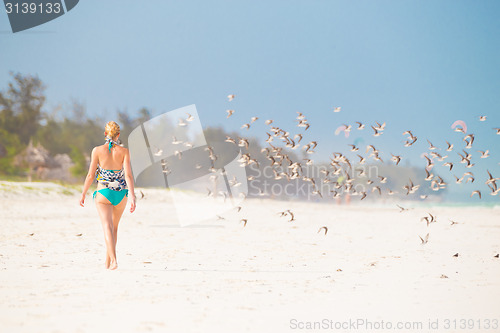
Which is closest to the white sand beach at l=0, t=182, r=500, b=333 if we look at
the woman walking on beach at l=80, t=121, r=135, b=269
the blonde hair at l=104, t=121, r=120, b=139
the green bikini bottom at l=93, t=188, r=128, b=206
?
the woman walking on beach at l=80, t=121, r=135, b=269

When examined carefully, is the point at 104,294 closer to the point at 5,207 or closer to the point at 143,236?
the point at 143,236

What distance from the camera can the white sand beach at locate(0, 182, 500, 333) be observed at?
5.88 metres

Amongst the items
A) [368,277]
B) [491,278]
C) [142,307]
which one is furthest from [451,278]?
[142,307]

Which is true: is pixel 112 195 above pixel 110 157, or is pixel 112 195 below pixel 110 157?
below

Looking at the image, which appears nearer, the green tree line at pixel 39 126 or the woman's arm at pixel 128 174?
the woman's arm at pixel 128 174

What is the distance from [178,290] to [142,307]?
121 centimetres

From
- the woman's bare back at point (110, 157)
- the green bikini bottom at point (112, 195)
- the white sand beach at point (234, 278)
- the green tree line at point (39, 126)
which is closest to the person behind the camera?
the white sand beach at point (234, 278)

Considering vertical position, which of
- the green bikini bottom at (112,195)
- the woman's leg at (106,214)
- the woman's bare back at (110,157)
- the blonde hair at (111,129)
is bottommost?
the woman's leg at (106,214)

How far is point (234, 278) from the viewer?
28.0 ft

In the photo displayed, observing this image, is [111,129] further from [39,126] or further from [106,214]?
[39,126]

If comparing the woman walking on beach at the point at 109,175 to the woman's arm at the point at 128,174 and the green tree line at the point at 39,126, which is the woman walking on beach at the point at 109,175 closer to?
the woman's arm at the point at 128,174

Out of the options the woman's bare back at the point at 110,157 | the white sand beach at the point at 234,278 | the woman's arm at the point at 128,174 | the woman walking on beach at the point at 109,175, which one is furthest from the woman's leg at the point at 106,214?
the white sand beach at the point at 234,278

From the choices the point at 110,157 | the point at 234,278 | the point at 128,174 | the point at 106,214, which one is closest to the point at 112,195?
the point at 106,214

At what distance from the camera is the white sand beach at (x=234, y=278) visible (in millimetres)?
5875
